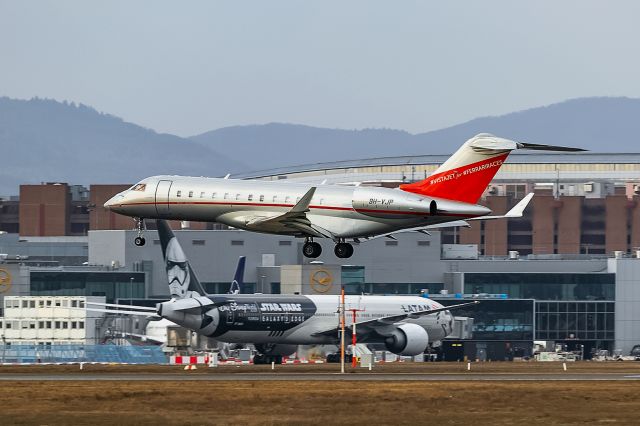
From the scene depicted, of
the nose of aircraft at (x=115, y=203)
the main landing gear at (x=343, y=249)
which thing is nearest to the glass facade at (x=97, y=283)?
the nose of aircraft at (x=115, y=203)

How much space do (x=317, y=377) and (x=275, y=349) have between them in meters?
31.0

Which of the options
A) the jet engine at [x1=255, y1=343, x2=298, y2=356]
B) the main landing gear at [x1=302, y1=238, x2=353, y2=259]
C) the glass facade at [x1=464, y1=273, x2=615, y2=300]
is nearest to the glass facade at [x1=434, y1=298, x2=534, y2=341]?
the glass facade at [x1=464, y1=273, x2=615, y2=300]

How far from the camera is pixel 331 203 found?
3071 inches

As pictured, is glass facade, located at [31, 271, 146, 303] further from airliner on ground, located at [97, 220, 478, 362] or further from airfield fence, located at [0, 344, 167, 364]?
airfield fence, located at [0, 344, 167, 364]

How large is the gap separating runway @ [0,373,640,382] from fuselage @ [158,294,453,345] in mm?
21519

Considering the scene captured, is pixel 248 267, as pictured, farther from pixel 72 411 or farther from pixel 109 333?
pixel 72 411

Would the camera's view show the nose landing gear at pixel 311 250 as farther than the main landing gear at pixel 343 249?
Yes

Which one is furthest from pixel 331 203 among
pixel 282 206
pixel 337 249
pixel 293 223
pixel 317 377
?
pixel 317 377

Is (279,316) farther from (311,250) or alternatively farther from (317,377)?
(311,250)

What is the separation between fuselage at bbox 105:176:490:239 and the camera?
Result: 76312 mm

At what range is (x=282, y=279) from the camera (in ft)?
537

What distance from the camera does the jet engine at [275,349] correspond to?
115438 mm

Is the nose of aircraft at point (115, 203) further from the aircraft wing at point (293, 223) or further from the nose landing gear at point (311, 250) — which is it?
the nose landing gear at point (311, 250)

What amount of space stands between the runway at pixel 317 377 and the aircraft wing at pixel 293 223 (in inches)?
347
